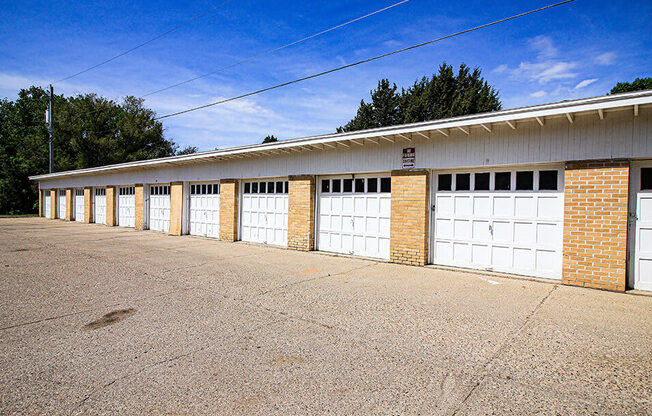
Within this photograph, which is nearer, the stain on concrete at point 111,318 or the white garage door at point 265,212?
the stain on concrete at point 111,318

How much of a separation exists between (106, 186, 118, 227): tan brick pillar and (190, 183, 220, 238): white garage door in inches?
324

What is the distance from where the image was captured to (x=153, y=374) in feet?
10.4

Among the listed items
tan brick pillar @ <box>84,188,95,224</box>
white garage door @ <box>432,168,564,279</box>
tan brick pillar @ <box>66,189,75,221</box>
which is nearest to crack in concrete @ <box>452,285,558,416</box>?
white garage door @ <box>432,168,564,279</box>

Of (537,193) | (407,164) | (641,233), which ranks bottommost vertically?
(641,233)

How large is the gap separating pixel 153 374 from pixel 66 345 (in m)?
1.42

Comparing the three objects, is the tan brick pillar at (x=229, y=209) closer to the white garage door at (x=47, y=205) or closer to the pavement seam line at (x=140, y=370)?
the pavement seam line at (x=140, y=370)

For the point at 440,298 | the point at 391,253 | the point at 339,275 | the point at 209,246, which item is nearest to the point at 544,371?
the point at 440,298

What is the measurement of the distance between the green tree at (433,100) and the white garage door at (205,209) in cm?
2153

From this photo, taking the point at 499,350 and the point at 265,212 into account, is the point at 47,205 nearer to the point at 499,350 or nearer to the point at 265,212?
the point at 265,212

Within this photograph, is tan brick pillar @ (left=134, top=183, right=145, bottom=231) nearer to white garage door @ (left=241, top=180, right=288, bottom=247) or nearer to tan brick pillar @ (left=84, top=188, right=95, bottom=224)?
tan brick pillar @ (left=84, top=188, right=95, bottom=224)

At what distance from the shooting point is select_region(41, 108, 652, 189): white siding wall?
6.09 m

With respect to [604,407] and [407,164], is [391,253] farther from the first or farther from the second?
[604,407]

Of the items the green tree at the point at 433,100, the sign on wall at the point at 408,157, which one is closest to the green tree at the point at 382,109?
the green tree at the point at 433,100

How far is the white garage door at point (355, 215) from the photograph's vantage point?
929 centimetres
